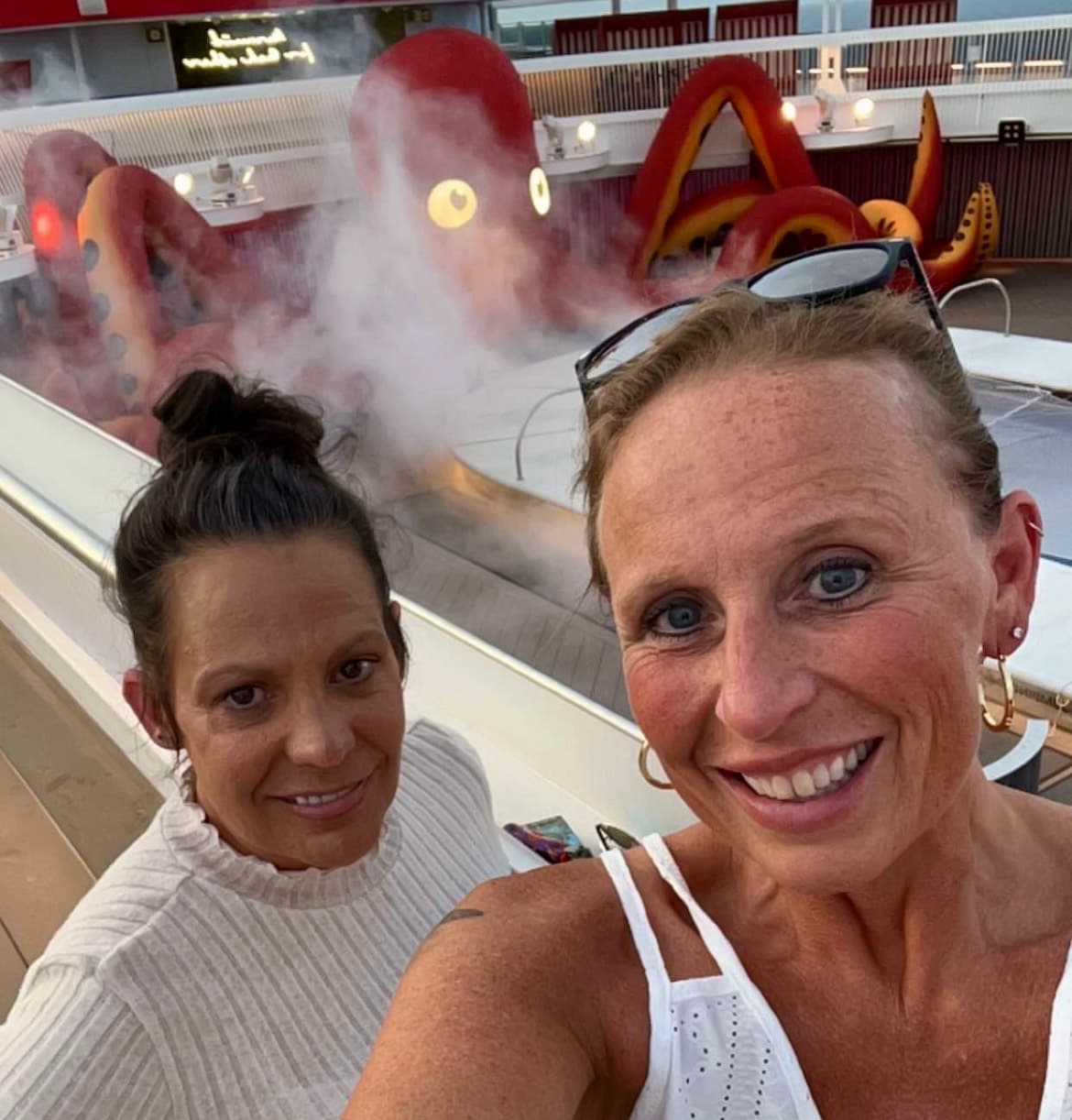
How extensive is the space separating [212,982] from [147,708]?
374mm

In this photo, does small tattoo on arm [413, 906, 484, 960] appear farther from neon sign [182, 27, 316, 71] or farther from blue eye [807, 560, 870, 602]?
neon sign [182, 27, 316, 71]

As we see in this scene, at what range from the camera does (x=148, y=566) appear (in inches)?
57.1

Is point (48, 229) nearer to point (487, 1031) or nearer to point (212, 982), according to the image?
point (212, 982)

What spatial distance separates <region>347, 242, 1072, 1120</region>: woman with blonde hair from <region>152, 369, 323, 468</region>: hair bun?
71 cm

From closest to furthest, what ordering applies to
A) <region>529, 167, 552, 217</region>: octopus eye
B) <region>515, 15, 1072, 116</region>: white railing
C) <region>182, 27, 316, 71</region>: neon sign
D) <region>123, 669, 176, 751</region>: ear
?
<region>123, 669, 176, 751</region>: ear
<region>529, 167, 552, 217</region>: octopus eye
<region>515, 15, 1072, 116</region>: white railing
<region>182, 27, 316, 71</region>: neon sign

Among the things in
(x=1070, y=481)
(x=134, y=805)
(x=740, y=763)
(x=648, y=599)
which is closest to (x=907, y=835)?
(x=740, y=763)

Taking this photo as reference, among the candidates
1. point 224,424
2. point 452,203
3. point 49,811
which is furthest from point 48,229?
point 224,424

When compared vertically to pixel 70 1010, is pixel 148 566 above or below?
above

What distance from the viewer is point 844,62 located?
514 inches

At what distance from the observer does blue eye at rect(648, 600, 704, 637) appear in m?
0.83

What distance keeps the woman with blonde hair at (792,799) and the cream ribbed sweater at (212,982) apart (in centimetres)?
47

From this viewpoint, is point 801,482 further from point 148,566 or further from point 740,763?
point 148,566

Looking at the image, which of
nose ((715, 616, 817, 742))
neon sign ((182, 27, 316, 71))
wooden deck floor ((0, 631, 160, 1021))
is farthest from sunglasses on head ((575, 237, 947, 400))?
neon sign ((182, 27, 316, 71))

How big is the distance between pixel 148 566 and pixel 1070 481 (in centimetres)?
473
